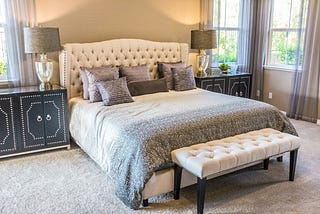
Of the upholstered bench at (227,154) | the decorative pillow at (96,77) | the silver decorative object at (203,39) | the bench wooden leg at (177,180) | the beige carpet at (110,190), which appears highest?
the silver decorative object at (203,39)

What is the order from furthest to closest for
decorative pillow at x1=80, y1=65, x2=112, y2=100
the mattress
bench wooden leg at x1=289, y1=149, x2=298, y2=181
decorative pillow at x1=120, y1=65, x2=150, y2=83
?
1. decorative pillow at x1=120, y1=65, x2=150, y2=83
2. decorative pillow at x1=80, y1=65, x2=112, y2=100
3. bench wooden leg at x1=289, y1=149, x2=298, y2=181
4. the mattress

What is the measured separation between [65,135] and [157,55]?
200 cm

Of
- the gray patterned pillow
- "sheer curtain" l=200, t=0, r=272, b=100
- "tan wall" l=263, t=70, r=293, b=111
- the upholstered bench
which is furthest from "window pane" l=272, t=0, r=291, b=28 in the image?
the upholstered bench

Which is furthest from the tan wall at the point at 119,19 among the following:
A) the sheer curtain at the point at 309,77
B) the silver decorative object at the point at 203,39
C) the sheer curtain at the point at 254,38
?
the sheer curtain at the point at 309,77

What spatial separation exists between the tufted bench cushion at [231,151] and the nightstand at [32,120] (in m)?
1.88

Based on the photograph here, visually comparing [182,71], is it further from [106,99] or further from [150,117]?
[150,117]

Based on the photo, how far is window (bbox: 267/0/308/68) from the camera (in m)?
5.41

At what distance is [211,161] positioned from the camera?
2564mm

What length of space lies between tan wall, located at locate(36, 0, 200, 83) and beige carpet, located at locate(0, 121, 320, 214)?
1460mm

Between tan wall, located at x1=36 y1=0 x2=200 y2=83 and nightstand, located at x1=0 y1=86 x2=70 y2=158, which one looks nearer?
nightstand, located at x1=0 y1=86 x2=70 y2=158

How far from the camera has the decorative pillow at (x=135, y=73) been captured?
4453mm

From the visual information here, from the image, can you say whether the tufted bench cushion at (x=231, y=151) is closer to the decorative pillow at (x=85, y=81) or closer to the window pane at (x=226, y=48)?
the decorative pillow at (x=85, y=81)

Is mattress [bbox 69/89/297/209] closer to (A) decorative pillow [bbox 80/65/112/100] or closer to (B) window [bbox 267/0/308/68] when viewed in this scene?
(A) decorative pillow [bbox 80/65/112/100]

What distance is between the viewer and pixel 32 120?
12.5 feet
